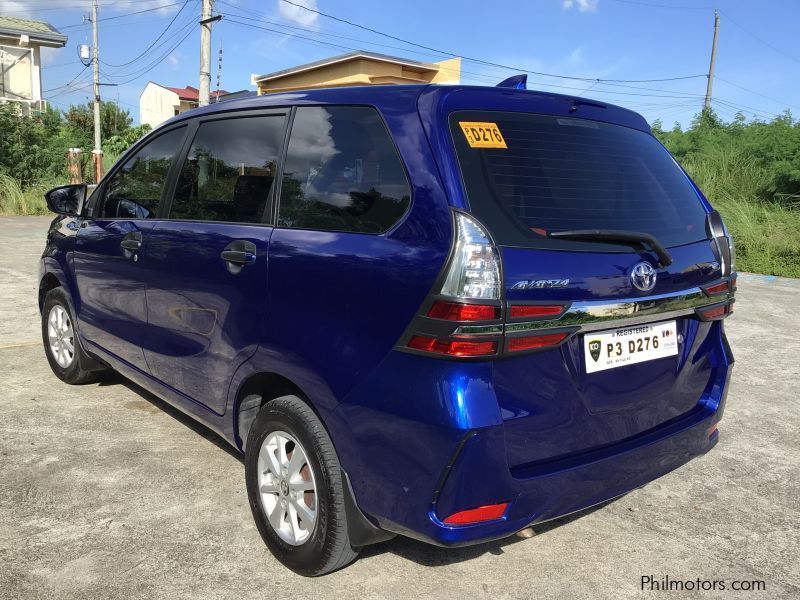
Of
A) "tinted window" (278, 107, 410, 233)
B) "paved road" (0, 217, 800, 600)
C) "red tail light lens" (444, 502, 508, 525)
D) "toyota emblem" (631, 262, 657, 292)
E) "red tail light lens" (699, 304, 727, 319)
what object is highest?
"tinted window" (278, 107, 410, 233)

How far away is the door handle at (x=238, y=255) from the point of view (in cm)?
274

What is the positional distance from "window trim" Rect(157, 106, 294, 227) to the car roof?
0.06 metres

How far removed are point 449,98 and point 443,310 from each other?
752mm

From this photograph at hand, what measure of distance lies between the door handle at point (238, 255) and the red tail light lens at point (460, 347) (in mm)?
994

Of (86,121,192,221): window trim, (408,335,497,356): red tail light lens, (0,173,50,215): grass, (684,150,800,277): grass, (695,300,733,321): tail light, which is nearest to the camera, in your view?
(408,335,497,356): red tail light lens

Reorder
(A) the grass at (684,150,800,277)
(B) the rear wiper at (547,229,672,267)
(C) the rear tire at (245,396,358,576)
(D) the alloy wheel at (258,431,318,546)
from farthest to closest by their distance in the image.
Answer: (A) the grass at (684,150,800,277) → (D) the alloy wheel at (258,431,318,546) → (C) the rear tire at (245,396,358,576) → (B) the rear wiper at (547,229,672,267)

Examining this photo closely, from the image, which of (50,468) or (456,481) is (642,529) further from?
(50,468)

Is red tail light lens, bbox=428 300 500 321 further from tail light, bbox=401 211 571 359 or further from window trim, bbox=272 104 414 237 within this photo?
window trim, bbox=272 104 414 237

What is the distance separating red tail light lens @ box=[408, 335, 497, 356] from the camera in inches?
78.9

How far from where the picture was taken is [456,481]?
2.04 metres

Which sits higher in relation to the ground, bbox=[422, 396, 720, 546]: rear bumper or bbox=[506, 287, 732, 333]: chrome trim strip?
bbox=[506, 287, 732, 333]: chrome trim strip

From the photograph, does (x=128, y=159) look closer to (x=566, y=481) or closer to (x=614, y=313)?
(x=614, y=313)

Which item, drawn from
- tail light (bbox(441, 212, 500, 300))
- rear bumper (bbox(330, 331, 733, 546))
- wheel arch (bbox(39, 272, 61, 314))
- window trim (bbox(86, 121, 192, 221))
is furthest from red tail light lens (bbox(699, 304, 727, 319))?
wheel arch (bbox(39, 272, 61, 314))

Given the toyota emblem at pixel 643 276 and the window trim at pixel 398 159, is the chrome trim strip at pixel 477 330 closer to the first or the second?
the window trim at pixel 398 159
